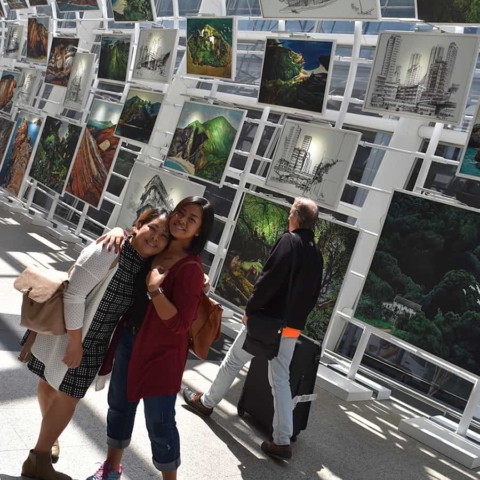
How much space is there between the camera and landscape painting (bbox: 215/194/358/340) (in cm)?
697

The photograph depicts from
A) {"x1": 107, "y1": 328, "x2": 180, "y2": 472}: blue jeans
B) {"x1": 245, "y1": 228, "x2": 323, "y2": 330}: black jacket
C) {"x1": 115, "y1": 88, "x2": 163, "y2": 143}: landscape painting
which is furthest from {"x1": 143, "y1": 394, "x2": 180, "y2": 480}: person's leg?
{"x1": 115, "y1": 88, "x2": 163, "y2": 143}: landscape painting

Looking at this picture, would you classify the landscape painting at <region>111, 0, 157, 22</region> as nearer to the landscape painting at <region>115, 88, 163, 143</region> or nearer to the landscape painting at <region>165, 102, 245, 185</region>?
the landscape painting at <region>115, 88, 163, 143</region>

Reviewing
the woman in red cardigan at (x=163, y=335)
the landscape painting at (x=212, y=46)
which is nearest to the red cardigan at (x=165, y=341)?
the woman in red cardigan at (x=163, y=335)

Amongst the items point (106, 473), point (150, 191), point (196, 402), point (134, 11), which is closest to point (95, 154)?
point (150, 191)

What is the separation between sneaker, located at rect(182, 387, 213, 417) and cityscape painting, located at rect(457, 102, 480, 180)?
113 inches

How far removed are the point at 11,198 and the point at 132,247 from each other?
1121cm

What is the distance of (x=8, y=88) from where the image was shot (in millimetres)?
14469

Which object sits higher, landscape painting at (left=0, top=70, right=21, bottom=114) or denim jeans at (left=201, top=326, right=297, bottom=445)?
landscape painting at (left=0, top=70, right=21, bottom=114)

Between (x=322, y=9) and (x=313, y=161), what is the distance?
1534mm

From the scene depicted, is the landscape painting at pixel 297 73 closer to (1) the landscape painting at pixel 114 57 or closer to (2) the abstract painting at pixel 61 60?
(1) the landscape painting at pixel 114 57

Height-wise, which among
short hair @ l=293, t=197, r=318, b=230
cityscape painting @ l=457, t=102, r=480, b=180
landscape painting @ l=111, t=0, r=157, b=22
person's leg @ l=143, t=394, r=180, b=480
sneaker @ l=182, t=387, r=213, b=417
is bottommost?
sneaker @ l=182, t=387, r=213, b=417

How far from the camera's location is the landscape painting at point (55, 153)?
11688 mm

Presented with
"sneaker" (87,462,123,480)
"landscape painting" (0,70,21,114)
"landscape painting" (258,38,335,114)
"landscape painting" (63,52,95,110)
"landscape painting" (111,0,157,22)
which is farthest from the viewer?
"landscape painting" (0,70,21,114)

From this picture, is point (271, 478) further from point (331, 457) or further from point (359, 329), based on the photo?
point (359, 329)
